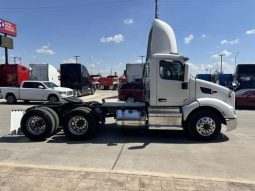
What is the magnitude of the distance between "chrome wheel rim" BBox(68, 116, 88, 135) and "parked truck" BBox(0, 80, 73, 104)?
13547mm

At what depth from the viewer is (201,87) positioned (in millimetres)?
9953

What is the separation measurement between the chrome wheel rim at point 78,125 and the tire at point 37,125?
55 centimetres

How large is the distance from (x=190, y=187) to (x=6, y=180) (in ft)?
9.93

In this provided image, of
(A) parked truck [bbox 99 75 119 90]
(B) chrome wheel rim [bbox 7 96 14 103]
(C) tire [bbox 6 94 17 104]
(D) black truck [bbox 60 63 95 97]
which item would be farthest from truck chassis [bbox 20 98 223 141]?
(A) parked truck [bbox 99 75 119 90]

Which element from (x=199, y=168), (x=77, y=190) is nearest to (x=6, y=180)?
(x=77, y=190)

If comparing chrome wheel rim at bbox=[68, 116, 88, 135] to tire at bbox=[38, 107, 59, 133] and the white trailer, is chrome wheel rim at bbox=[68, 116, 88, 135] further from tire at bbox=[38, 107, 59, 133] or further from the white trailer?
the white trailer

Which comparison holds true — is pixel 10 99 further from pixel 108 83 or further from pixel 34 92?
pixel 108 83

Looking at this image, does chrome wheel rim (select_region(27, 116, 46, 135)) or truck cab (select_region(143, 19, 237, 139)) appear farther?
chrome wheel rim (select_region(27, 116, 46, 135))

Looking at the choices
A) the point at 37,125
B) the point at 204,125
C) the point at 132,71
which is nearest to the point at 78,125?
the point at 37,125

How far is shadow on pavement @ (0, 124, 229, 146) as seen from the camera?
9.51m

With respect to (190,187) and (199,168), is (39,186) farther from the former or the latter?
(199,168)

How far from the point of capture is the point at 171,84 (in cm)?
994

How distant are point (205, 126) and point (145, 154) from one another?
8.22ft

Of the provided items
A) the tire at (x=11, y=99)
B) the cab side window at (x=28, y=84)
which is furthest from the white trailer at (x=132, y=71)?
the tire at (x=11, y=99)
